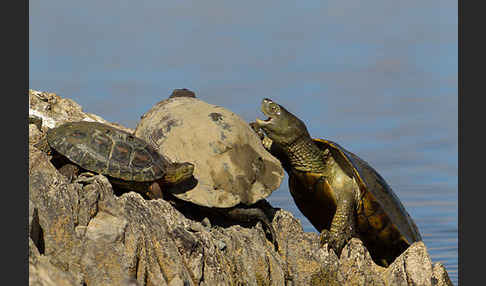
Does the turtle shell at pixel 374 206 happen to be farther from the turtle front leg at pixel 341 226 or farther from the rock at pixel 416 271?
the rock at pixel 416 271

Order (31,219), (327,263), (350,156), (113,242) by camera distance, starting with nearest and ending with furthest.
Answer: (31,219) < (113,242) < (327,263) < (350,156)

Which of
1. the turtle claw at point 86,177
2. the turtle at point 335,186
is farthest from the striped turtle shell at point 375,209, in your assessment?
the turtle claw at point 86,177

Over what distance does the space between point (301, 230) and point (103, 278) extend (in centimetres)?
318

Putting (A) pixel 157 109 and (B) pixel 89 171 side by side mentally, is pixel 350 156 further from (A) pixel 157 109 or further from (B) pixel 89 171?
(B) pixel 89 171

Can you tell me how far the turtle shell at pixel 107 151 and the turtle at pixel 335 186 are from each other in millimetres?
2045

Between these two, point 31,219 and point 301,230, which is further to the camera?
point 301,230

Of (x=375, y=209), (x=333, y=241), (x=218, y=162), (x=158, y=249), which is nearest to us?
(x=158, y=249)

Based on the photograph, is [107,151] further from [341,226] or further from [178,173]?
[341,226]

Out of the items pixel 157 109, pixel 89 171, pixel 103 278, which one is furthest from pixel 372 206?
pixel 103 278

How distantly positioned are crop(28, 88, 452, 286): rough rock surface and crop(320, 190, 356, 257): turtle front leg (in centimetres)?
11

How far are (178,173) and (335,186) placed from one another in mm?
2661

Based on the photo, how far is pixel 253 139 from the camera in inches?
313

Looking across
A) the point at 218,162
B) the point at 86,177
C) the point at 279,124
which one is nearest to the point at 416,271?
the point at 279,124

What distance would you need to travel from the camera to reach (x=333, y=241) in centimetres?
757
